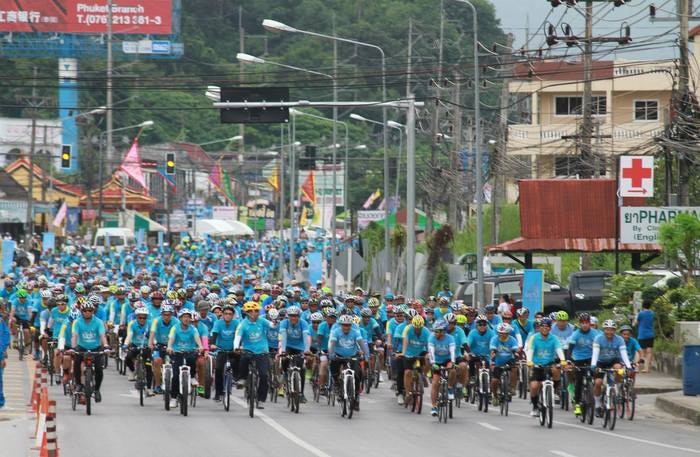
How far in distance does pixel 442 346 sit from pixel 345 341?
146cm

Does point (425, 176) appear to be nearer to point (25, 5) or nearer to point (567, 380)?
point (567, 380)

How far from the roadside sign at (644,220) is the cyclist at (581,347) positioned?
1167 centimetres

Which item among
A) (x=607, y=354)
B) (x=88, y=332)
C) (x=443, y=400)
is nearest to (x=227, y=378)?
(x=88, y=332)

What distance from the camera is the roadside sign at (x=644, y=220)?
119 feet

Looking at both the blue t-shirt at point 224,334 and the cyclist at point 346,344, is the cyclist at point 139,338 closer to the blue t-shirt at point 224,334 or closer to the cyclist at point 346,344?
the blue t-shirt at point 224,334

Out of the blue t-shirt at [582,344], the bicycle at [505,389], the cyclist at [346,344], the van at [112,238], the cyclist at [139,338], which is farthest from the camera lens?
the van at [112,238]

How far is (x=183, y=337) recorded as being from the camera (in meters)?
24.8

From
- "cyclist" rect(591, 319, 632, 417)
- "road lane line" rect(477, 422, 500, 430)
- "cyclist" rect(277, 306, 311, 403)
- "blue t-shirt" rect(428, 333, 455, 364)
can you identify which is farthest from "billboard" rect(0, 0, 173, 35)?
"cyclist" rect(591, 319, 632, 417)

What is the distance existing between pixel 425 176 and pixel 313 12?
67.7 meters

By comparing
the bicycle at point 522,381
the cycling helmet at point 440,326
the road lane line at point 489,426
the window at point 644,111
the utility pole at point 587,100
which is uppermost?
the window at point 644,111

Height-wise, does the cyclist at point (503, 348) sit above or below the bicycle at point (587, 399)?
above

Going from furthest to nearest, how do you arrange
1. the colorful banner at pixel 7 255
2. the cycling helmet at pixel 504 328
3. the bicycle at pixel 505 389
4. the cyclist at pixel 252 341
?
1. the colorful banner at pixel 7 255
2. the cycling helmet at pixel 504 328
3. the bicycle at pixel 505 389
4. the cyclist at pixel 252 341

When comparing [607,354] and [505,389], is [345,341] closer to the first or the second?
[505,389]

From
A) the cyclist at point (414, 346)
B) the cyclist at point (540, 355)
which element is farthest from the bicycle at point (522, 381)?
the cyclist at point (540, 355)
